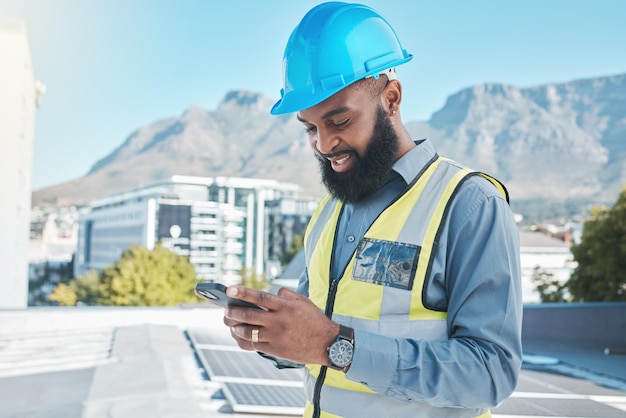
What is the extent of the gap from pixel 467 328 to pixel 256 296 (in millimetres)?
316

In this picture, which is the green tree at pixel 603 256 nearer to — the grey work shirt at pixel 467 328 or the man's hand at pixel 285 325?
the grey work shirt at pixel 467 328

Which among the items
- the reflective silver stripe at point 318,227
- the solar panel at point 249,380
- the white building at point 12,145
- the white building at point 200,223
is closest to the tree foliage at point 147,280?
the white building at point 12,145

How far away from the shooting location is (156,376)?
387 cm

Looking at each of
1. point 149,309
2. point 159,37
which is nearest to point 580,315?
point 149,309

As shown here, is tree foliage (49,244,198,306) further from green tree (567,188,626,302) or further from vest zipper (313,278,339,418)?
vest zipper (313,278,339,418)

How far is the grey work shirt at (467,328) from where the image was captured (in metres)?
0.89

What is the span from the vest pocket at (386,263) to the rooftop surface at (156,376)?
91.2 inches

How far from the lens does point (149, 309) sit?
719cm

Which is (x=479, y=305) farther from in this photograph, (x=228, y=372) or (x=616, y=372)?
(x=616, y=372)

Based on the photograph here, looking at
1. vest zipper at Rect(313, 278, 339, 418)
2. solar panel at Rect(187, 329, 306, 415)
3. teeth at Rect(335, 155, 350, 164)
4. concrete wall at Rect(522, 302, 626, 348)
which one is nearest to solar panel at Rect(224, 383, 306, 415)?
solar panel at Rect(187, 329, 306, 415)

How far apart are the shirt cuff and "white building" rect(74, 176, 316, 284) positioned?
242 ft

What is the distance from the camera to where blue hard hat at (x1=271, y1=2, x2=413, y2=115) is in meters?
1.07

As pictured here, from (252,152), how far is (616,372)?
5791 inches

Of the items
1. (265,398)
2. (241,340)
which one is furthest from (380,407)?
(265,398)
